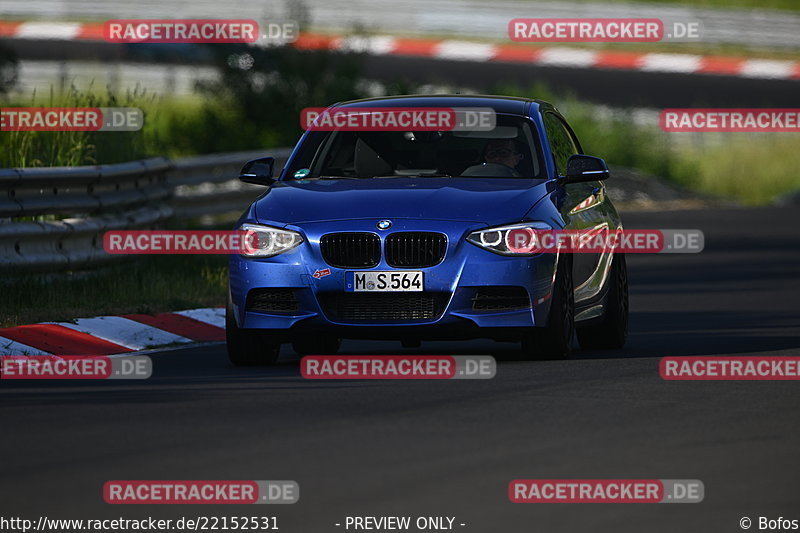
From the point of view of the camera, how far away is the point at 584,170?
12.3 meters

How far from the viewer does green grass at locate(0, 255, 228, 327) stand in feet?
45.4

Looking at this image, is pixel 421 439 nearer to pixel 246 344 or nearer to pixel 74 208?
pixel 246 344

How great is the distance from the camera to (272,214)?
11.6 m

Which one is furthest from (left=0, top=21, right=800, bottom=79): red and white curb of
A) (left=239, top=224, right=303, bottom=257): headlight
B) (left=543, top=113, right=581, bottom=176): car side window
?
(left=239, top=224, right=303, bottom=257): headlight

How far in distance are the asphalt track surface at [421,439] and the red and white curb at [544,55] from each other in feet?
139

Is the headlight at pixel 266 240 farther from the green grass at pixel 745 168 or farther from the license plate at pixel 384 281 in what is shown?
the green grass at pixel 745 168

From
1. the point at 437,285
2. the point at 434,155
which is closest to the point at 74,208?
the point at 434,155

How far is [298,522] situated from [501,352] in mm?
5799

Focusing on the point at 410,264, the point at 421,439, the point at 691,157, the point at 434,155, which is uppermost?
the point at 691,157

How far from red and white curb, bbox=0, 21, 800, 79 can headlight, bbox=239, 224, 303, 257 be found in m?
42.5

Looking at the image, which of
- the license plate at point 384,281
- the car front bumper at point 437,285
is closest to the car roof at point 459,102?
the car front bumper at point 437,285

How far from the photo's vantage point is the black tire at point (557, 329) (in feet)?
37.5

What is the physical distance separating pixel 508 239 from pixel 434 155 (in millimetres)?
1391

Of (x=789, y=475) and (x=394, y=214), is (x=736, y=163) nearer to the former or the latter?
(x=394, y=214)
